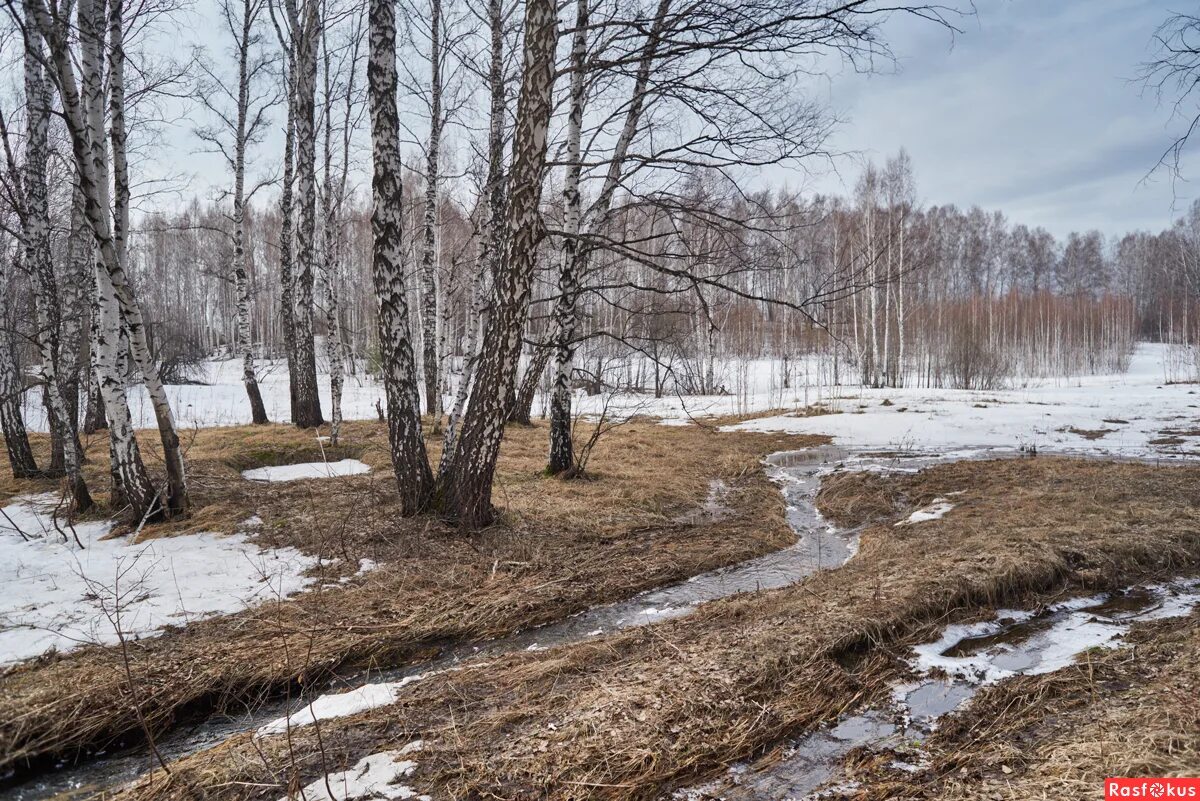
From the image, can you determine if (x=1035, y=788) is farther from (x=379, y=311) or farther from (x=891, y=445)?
(x=891, y=445)

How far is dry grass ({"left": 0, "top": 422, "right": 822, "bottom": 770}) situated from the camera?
3.27 metres

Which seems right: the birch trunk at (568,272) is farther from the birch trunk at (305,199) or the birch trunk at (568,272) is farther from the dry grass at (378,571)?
Result: the birch trunk at (305,199)

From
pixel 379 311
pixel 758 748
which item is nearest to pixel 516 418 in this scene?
pixel 379 311

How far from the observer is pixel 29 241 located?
6887mm

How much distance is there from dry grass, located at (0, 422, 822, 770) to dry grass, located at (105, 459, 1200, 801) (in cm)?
64

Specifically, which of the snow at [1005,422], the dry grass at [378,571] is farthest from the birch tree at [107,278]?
the snow at [1005,422]

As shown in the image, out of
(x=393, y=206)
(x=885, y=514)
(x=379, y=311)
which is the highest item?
(x=393, y=206)

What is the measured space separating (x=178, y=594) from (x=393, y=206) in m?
3.80

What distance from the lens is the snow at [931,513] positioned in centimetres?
679

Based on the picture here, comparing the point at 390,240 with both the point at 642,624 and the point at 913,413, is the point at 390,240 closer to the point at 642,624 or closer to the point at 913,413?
the point at 642,624

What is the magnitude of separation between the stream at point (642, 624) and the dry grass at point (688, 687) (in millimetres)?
138

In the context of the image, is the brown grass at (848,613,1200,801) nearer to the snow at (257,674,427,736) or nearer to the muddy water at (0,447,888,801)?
the muddy water at (0,447,888,801)

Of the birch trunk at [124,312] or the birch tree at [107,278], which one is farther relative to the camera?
the birch trunk at [124,312]

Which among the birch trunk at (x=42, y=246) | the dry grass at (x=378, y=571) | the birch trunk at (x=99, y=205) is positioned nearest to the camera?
the dry grass at (x=378, y=571)
